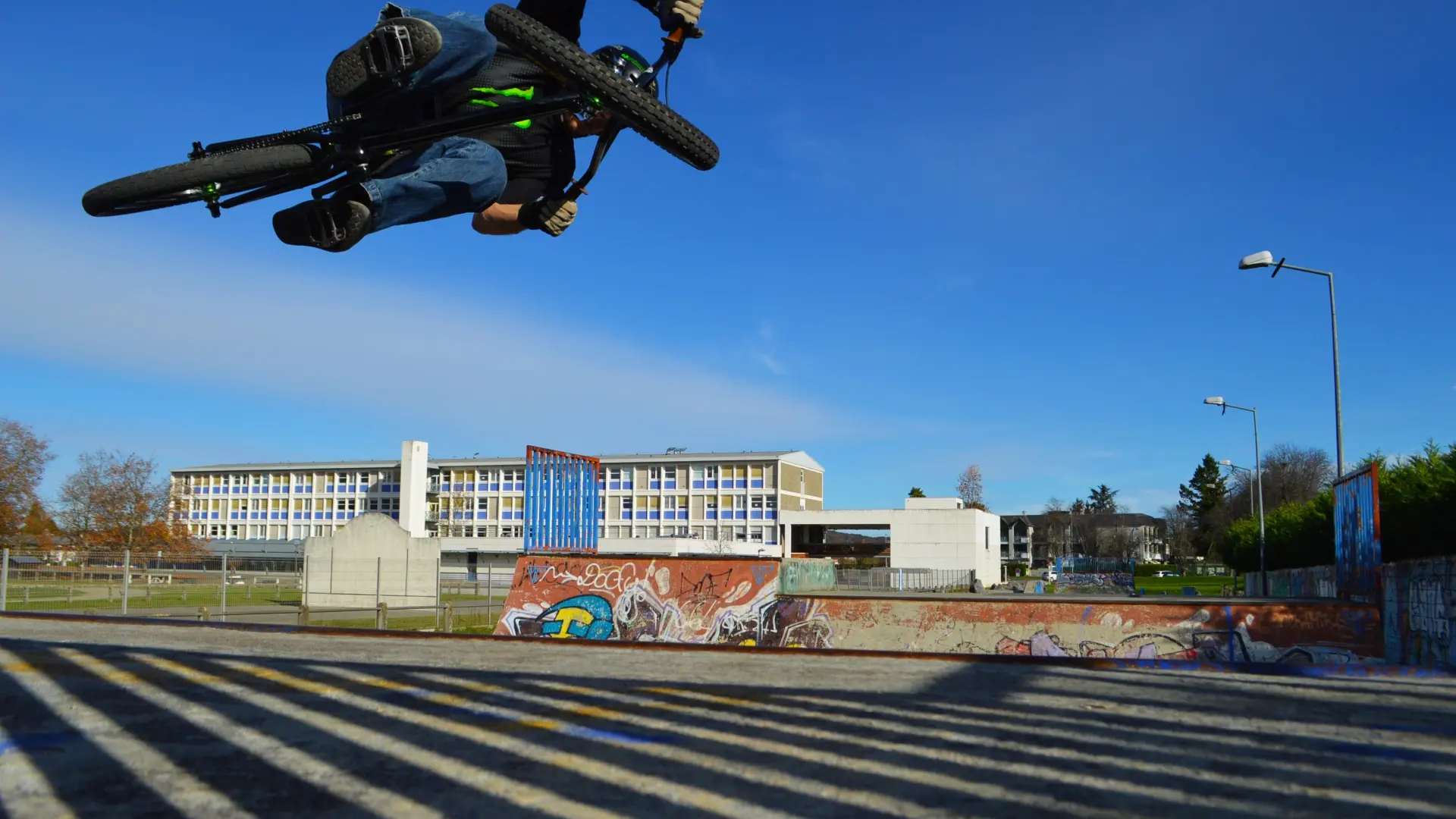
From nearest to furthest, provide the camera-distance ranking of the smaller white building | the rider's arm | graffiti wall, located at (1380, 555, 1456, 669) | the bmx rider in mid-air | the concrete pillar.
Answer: the bmx rider in mid-air < the rider's arm < graffiti wall, located at (1380, 555, 1456, 669) < the smaller white building < the concrete pillar

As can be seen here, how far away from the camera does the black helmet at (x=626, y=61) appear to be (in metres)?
5.36

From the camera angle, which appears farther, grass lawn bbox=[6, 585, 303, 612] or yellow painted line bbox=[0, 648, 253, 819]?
grass lawn bbox=[6, 585, 303, 612]

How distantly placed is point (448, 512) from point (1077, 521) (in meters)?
81.0

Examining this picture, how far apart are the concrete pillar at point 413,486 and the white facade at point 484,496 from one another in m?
0.10

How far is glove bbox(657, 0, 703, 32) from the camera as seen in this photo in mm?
5391

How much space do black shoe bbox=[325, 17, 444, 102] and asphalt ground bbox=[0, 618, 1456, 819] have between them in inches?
123

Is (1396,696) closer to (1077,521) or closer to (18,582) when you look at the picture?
(18,582)

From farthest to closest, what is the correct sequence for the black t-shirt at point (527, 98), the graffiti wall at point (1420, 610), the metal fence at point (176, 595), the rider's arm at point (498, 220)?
the metal fence at point (176, 595), the graffiti wall at point (1420, 610), the rider's arm at point (498, 220), the black t-shirt at point (527, 98)

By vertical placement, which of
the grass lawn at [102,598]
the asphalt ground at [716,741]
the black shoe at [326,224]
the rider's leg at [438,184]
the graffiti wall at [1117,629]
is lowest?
the grass lawn at [102,598]

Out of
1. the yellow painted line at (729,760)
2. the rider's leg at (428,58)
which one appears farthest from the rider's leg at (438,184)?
the yellow painted line at (729,760)

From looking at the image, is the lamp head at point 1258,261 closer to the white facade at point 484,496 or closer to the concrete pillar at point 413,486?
the white facade at point 484,496

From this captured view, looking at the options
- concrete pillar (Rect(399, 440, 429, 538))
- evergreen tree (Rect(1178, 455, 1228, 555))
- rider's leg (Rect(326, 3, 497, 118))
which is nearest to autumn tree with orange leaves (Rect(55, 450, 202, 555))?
concrete pillar (Rect(399, 440, 429, 538))

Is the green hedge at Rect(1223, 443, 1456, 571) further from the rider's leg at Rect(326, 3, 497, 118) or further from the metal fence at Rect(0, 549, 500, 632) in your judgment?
the metal fence at Rect(0, 549, 500, 632)

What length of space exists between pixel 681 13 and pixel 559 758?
13.3ft
